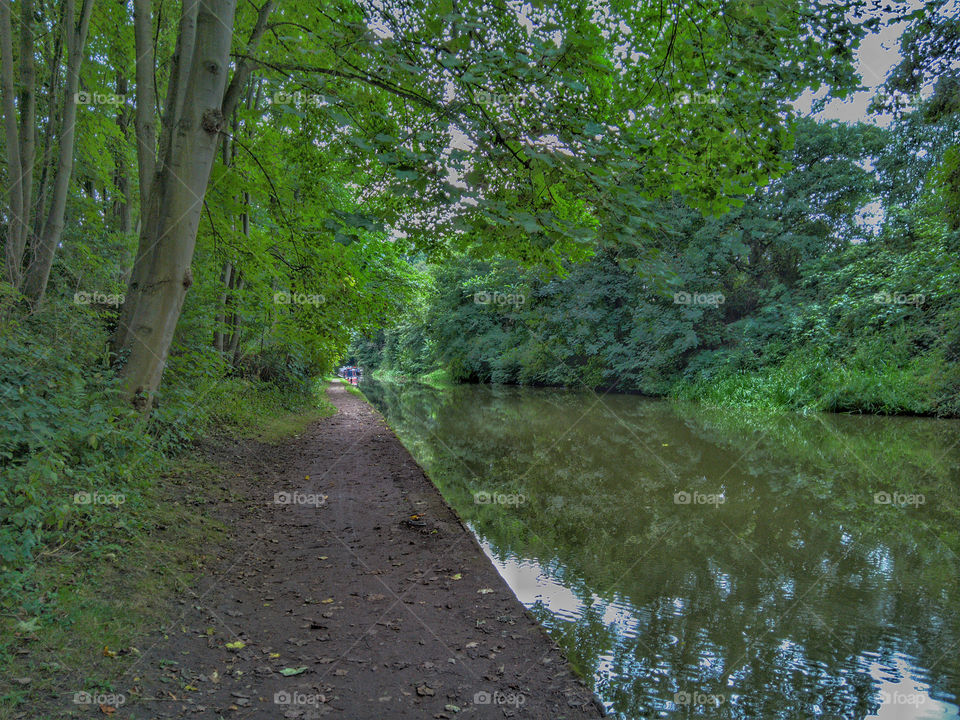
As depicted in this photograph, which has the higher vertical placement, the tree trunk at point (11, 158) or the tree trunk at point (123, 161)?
the tree trunk at point (123, 161)

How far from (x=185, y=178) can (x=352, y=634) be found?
4.09 meters

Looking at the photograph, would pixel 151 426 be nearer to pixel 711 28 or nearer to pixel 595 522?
pixel 595 522

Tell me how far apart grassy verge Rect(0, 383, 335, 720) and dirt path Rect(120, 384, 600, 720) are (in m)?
0.20

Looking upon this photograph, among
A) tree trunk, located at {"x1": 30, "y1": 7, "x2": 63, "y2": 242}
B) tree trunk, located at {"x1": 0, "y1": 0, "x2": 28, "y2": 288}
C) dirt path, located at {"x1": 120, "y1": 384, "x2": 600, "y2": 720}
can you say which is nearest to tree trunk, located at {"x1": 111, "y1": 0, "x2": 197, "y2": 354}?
tree trunk, located at {"x1": 0, "y1": 0, "x2": 28, "y2": 288}

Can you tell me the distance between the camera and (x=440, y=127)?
4281 mm

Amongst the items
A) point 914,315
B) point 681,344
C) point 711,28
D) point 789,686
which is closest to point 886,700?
point 789,686

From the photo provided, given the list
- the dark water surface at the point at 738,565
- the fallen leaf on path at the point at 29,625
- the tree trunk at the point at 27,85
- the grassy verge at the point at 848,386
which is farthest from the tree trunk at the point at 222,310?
the grassy verge at the point at 848,386

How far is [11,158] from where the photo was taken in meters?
6.92

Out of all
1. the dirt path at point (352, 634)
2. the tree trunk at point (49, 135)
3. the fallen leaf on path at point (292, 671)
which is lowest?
the fallen leaf on path at point (292, 671)

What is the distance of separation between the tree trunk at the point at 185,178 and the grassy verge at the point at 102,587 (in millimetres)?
1458

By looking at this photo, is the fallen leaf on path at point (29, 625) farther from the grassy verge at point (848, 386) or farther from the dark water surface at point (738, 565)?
the grassy verge at point (848, 386)

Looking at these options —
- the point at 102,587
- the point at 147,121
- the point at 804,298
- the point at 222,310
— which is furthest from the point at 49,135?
the point at 804,298

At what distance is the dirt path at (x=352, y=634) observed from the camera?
3150 mm

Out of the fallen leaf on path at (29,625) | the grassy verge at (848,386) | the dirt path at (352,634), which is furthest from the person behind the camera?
the grassy verge at (848,386)
